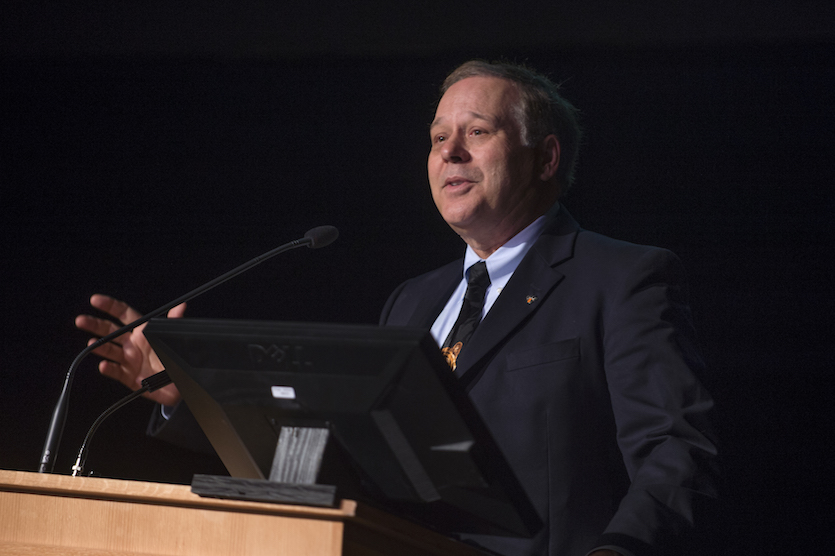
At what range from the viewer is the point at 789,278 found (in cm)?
247

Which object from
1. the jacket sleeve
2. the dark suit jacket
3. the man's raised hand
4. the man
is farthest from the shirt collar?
the man's raised hand

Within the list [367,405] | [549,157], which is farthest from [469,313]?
[367,405]

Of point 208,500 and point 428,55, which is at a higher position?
point 428,55

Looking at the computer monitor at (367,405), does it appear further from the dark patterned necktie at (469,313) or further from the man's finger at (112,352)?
the dark patterned necktie at (469,313)

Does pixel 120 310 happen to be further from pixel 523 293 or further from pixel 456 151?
pixel 456 151

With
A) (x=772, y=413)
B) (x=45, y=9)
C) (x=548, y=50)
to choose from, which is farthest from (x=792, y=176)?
(x=45, y=9)

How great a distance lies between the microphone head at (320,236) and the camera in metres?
1.68

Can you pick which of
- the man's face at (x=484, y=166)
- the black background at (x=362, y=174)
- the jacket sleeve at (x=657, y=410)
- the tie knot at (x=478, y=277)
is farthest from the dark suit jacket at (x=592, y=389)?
the black background at (x=362, y=174)

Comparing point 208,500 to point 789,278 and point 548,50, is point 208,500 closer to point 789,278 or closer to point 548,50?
point 789,278

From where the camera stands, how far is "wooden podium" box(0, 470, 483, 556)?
32.2 inches

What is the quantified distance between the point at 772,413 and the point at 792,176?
32.5 inches

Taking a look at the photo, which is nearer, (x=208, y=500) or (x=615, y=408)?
(x=208, y=500)

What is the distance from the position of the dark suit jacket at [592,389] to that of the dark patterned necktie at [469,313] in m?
0.09

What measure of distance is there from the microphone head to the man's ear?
0.70 metres
